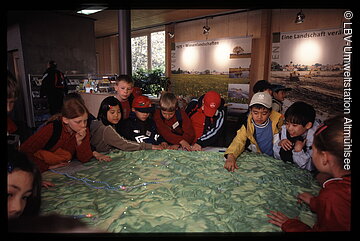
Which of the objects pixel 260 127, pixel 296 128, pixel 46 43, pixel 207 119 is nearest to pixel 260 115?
pixel 260 127

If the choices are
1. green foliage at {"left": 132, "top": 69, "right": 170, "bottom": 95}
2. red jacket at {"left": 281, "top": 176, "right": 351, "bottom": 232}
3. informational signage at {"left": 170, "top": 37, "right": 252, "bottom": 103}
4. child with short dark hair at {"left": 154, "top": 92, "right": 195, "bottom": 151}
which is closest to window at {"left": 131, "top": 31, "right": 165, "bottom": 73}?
informational signage at {"left": 170, "top": 37, "right": 252, "bottom": 103}

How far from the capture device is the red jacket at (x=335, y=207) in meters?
0.93

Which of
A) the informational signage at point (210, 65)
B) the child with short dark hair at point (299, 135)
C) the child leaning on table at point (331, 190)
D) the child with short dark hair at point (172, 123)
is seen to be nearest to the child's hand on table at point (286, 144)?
the child with short dark hair at point (299, 135)

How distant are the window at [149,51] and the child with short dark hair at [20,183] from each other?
8.60m

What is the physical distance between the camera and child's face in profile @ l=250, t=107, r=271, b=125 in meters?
2.06

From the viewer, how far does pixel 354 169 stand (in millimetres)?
1045

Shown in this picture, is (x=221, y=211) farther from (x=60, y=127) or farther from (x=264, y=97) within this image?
(x=60, y=127)

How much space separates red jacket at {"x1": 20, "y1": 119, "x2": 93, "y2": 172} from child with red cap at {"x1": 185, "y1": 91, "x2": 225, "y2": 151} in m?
1.34

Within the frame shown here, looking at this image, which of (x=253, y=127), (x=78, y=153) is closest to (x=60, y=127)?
(x=78, y=153)

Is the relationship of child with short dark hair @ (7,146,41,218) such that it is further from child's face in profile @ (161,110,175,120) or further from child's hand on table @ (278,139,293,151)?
child's hand on table @ (278,139,293,151)

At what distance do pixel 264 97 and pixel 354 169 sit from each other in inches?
42.4

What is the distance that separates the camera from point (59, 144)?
177cm

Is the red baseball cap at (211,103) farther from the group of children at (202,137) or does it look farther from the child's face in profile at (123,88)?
the child's face in profile at (123,88)

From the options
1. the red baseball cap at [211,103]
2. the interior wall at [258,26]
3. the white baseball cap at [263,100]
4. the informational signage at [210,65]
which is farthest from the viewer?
the informational signage at [210,65]
